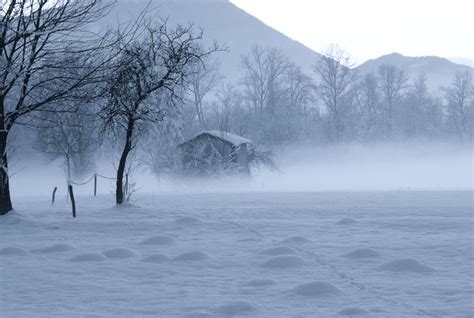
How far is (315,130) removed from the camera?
5838cm

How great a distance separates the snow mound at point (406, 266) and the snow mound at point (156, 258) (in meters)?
2.98

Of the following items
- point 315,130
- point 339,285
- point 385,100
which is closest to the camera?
point 339,285

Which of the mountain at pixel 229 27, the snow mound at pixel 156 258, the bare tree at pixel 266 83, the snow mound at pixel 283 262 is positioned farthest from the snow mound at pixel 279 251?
the mountain at pixel 229 27

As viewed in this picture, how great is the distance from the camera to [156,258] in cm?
848

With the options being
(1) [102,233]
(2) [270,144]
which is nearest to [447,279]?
(1) [102,233]

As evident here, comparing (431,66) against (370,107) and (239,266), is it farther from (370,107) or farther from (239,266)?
(239,266)

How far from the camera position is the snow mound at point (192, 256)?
333 inches

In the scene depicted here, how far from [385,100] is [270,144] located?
19786 millimetres

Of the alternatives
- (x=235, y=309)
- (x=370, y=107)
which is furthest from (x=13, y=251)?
(x=370, y=107)

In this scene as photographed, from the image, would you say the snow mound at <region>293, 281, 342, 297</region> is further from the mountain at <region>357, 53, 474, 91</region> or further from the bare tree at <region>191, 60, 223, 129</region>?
the mountain at <region>357, 53, 474, 91</region>

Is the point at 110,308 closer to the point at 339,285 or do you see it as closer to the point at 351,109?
the point at 339,285

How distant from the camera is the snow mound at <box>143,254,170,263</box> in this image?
837 cm

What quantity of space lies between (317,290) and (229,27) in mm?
150718

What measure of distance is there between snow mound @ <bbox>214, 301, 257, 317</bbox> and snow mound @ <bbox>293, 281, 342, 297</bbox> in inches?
32.8
